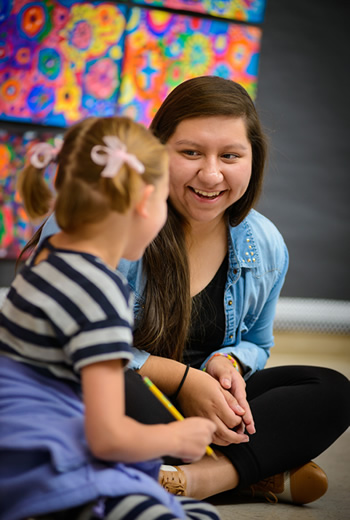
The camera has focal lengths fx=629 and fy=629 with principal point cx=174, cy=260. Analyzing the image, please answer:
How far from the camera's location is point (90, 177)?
0.85m

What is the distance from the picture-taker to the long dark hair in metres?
1.39

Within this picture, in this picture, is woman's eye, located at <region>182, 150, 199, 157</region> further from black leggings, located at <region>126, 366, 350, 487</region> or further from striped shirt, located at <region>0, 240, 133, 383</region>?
striped shirt, located at <region>0, 240, 133, 383</region>

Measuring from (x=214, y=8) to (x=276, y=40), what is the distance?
0.39 meters

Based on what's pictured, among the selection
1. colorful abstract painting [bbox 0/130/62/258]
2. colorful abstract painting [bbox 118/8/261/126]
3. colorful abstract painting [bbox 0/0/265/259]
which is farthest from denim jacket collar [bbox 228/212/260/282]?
colorful abstract painting [bbox 118/8/261/126]

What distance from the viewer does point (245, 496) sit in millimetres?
1440

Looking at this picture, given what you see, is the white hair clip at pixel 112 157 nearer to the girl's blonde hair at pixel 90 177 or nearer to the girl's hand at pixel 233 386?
the girl's blonde hair at pixel 90 177

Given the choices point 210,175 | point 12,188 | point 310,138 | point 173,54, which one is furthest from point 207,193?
point 310,138

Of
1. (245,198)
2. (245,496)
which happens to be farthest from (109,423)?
(245,198)

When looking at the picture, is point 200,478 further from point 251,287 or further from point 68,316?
point 68,316

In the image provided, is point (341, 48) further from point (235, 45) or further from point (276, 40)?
point (235, 45)

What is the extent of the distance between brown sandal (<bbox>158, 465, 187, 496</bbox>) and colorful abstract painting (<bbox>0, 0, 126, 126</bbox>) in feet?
6.43

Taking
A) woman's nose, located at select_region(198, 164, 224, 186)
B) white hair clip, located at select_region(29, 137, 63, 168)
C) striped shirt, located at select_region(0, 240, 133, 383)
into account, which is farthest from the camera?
woman's nose, located at select_region(198, 164, 224, 186)

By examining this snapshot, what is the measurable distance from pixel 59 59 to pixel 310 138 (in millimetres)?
1401

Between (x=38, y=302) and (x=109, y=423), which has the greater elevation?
(x=38, y=302)
